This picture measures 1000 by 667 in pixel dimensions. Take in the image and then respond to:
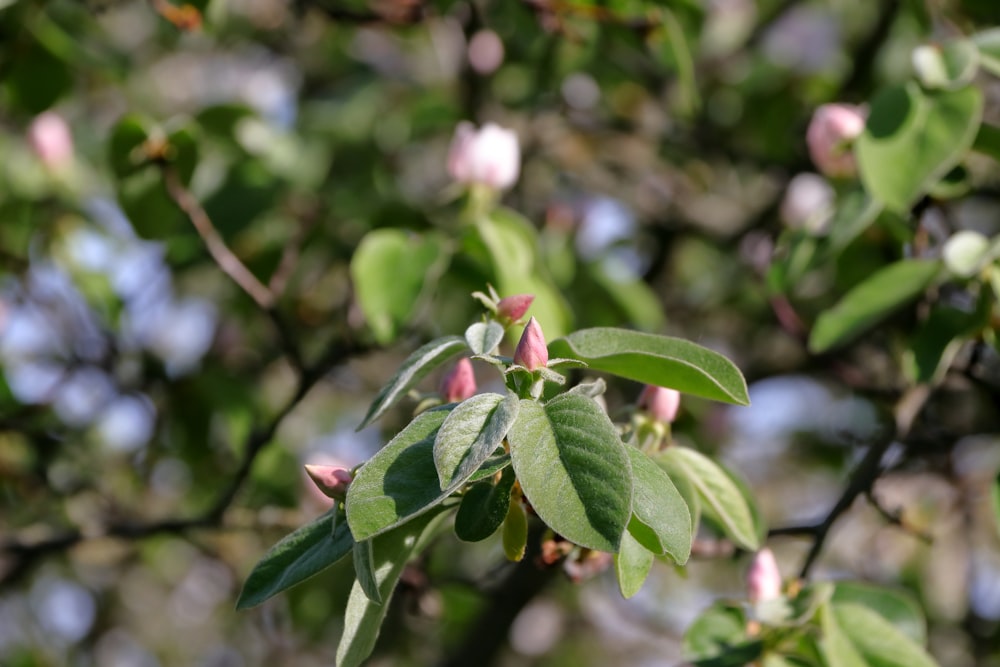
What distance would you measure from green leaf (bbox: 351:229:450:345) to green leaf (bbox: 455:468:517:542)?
673 millimetres

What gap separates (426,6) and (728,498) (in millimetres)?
1331

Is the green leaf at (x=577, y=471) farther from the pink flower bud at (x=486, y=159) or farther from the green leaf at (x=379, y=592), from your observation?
the pink flower bud at (x=486, y=159)

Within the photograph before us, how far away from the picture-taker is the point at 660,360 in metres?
0.75

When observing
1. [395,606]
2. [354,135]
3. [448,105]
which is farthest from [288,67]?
[395,606]

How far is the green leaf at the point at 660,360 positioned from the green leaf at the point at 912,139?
0.55m

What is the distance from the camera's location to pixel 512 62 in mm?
2307

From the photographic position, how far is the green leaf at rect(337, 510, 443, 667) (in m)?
0.73

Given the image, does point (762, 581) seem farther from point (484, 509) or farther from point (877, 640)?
point (484, 509)

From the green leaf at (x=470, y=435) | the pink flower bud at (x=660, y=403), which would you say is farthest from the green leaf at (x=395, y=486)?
the pink flower bud at (x=660, y=403)

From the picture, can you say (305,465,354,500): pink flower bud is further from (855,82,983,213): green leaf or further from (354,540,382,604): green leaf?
(855,82,983,213): green leaf

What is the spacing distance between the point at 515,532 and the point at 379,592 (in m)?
0.10

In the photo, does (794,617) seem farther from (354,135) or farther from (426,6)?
(354,135)

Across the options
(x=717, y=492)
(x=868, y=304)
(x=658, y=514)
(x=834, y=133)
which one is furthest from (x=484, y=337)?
(x=834, y=133)

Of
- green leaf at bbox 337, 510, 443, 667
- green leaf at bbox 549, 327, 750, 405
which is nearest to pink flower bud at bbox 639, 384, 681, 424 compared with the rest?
green leaf at bbox 549, 327, 750, 405
